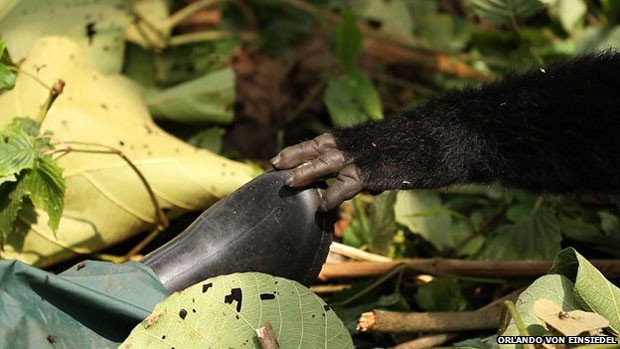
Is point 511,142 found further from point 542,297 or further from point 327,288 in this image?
point 327,288

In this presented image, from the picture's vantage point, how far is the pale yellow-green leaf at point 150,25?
2.66m

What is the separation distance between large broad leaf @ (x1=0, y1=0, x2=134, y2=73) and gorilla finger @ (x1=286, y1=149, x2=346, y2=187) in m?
0.93

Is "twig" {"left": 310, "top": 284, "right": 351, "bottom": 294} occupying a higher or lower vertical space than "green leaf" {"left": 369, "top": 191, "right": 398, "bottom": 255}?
lower

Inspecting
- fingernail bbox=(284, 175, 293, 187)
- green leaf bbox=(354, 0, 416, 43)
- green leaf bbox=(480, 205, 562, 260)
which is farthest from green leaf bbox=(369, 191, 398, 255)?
green leaf bbox=(354, 0, 416, 43)

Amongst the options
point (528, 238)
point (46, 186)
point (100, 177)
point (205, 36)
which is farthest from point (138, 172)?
point (205, 36)

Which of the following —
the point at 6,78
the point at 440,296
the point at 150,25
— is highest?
the point at 6,78

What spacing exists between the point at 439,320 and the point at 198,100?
92 centimetres

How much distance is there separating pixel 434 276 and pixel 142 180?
653mm

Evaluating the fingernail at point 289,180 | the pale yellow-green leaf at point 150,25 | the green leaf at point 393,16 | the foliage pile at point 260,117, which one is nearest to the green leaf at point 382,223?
the foliage pile at point 260,117

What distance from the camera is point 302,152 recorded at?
1693mm

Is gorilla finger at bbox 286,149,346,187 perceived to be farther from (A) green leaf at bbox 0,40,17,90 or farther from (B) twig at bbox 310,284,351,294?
(A) green leaf at bbox 0,40,17,90

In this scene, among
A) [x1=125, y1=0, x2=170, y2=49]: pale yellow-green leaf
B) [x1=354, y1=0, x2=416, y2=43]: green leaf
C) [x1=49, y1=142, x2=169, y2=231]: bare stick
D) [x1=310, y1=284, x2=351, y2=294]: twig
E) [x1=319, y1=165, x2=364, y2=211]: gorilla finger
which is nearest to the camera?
[x1=319, y1=165, x2=364, y2=211]: gorilla finger

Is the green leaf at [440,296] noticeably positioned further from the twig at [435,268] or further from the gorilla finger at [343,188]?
the gorilla finger at [343,188]

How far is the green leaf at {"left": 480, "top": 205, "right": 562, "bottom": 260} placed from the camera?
2113 mm
